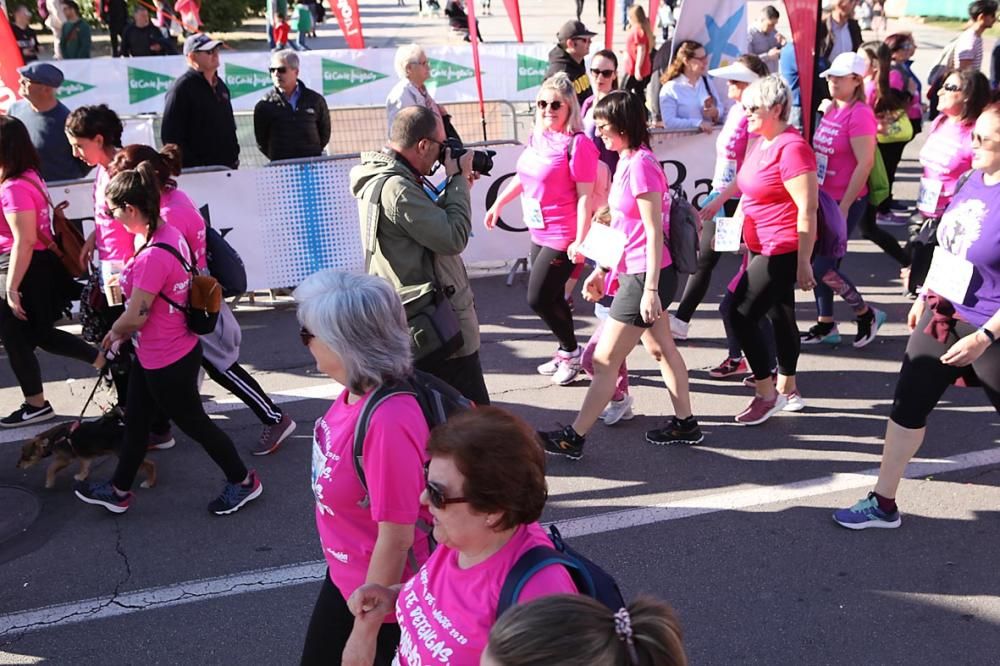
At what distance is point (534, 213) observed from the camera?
615cm

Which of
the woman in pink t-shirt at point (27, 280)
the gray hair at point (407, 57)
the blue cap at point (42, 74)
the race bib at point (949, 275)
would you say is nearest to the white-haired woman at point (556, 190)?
the race bib at point (949, 275)

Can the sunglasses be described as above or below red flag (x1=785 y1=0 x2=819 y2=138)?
below

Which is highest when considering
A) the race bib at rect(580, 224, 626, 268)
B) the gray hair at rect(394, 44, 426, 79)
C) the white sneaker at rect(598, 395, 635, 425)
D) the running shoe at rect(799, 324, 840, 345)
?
the gray hair at rect(394, 44, 426, 79)

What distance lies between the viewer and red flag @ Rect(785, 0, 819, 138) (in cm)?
748

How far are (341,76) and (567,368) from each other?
10155mm

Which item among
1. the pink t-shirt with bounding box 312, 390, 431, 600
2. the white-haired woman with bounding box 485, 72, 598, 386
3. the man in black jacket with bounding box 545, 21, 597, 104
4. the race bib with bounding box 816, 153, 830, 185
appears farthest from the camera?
the man in black jacket with bounding box 545, 21, 597, 104

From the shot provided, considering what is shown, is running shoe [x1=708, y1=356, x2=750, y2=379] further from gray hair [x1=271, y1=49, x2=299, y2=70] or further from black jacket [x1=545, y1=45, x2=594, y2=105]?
gray hair [x1=271, y1=49, x2=299, y2=70]

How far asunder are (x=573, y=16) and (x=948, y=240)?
91.8ft

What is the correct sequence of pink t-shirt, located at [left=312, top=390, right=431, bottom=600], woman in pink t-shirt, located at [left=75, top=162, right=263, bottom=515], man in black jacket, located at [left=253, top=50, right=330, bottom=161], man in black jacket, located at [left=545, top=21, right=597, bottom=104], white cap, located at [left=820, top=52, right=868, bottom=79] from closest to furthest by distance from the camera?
pink t-shirt, located at [left=312, top=390, right=431, bottom=600] < woman in pink t-shirt, located at [left=75, top=162, right=263, bottom=515] < white cap, located at [left=820, top=52, right=868, bottom=79] < man in black jacket, located at [left=253, top=50, right=330, bottom=161] < man in black jacket, located at [left=545, top=21, right=597, bottom=104]

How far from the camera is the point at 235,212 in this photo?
798 centimetres

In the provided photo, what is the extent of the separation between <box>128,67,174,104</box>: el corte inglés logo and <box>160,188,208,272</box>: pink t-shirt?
10909mm

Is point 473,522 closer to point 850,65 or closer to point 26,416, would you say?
point 26,416

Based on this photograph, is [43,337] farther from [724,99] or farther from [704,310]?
[724,99]

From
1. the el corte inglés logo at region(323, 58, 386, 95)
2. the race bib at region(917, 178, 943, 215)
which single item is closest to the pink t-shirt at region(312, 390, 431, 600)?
the race bib at region(917, 178, 943, 215)
